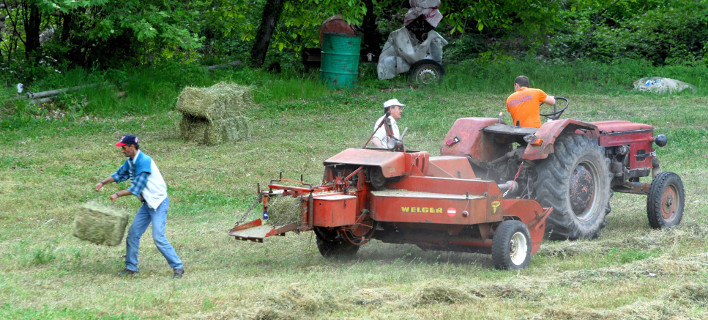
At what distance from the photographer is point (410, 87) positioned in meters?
21.8

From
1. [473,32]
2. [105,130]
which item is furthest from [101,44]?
[473,32]

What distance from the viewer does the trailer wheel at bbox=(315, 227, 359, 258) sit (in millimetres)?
8781

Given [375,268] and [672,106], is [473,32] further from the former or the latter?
[375,268]

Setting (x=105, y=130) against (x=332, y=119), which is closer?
(x=105, y=130)

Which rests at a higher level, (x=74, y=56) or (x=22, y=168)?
(x=74, y=56)

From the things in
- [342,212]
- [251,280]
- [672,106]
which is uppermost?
[672,106]

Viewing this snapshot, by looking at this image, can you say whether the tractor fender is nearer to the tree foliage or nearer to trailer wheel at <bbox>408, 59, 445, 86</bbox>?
the tree foliage

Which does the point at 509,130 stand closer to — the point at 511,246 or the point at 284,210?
the point at 511,246

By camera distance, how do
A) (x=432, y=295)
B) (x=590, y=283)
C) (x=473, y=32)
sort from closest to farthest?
(x=432, y=295)
(x=590, y=283)
(x=473, y=32)

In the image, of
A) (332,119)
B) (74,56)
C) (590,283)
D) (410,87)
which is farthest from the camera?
(410,87)

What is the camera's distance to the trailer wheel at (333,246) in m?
8.78

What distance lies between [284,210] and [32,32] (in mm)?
14106

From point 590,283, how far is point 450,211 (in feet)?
4.66

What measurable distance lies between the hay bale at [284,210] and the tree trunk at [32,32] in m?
13.4
